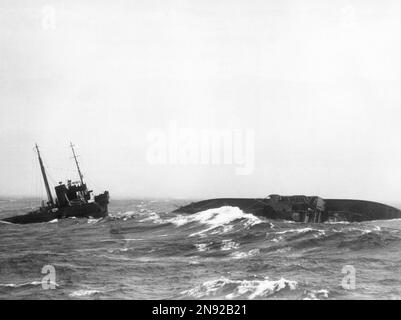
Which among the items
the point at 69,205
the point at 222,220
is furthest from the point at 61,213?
the point at 222,220

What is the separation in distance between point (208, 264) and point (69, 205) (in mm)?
38939

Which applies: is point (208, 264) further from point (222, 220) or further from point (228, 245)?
point (222, 220)

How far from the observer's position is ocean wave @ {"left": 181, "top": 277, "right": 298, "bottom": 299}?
1616 centimetres

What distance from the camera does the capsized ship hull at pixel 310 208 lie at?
49.3 meters

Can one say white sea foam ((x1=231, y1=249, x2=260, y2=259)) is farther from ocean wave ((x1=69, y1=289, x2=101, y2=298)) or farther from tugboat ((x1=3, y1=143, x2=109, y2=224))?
tugboat ((x1=3, y1=143, x2=109, y2=224))

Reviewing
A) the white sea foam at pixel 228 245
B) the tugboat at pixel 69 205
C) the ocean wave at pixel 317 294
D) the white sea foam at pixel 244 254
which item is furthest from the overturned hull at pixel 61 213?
the ocean wave at pixel 317 294

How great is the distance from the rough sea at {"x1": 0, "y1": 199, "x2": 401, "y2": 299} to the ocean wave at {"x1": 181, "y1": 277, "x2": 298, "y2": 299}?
0.04 metres

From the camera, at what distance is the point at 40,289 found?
712 inches

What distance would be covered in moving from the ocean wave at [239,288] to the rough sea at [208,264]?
0.13 ft

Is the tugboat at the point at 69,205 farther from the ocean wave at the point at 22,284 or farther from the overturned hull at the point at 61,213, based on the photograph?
the ocean wave at the point at 22,284

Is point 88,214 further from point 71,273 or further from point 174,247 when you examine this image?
point 71,273

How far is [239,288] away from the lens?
55.7 feet

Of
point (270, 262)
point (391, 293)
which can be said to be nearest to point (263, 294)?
point (391, 293)

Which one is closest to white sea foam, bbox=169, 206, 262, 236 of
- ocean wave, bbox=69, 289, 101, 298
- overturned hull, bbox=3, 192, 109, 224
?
overturned hull, bbox=3, 192, 109, 224
